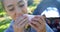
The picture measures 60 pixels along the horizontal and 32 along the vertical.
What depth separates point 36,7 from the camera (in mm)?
865

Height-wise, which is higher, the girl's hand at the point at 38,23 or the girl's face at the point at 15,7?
the girl's face at the point at 15,7

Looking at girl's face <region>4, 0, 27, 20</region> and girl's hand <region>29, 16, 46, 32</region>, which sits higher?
girl's face <region>4, 0, 27, 20</region>

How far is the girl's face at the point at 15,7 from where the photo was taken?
775 mm

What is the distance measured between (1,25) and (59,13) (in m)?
0.30

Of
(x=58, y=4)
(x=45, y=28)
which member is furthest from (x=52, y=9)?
(x=45, y=28)

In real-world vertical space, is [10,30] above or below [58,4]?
below

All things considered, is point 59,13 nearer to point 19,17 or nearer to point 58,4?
point 58,4

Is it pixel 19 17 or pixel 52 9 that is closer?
pixel 19 17

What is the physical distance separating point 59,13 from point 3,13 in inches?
11.3

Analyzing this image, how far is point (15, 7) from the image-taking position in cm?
78

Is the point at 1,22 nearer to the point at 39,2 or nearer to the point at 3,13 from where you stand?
the point at 3,13

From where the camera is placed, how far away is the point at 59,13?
0.86m

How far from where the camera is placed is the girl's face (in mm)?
775

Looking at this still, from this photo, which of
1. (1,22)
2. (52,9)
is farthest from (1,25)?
(52,9)
